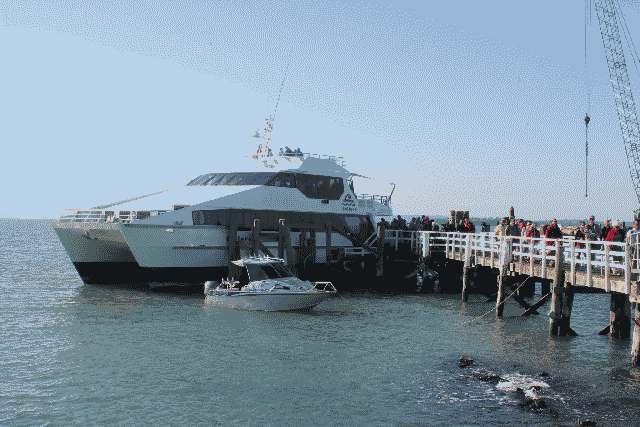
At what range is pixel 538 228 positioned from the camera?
93.7 feet

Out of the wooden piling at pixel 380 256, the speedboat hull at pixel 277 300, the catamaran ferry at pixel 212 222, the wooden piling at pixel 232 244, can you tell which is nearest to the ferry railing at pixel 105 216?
the catamaran ferry at pixel 212 222

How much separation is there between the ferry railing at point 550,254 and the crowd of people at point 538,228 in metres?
0.36

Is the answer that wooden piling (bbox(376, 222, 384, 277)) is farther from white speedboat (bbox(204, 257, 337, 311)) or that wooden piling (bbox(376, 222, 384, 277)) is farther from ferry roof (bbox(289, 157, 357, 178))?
white speedboat (bbox(204, 257, 337, 311))

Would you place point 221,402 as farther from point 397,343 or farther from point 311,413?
point 397,343

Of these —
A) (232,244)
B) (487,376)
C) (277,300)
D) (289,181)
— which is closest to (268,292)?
(277,300)

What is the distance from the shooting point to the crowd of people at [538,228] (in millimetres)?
21209

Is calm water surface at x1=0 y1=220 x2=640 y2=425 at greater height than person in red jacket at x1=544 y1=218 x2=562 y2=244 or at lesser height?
lesser

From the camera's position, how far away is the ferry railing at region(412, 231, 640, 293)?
1720 cm

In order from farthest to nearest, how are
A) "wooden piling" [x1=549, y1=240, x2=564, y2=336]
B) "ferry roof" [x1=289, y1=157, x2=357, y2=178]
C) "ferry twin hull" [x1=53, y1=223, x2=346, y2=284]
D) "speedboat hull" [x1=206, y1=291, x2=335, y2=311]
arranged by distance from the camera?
"ferry roof" [x1=289, y1=157, x2=357, y2=178]
"ferry twin hull" [x1=53, y1=223, x2=346, y2=284]
"speedboat hull" [x1=206, y1=291, x2=335, y2=311]
"wooden piling" [x1=549, y1=240, x2=564, y2=336]

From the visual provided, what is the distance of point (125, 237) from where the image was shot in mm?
29203

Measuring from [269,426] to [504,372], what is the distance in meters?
6.78

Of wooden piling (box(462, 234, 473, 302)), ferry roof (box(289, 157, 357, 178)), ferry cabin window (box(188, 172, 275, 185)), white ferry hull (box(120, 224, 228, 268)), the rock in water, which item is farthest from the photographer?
ferry roof (box(289, 157, 357, 178))

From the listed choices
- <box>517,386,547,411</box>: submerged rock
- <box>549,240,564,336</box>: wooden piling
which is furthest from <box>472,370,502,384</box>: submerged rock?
<box>549,240,564,336</box>: wooden piling

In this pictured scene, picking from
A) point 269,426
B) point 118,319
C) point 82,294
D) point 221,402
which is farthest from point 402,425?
point 82,294
